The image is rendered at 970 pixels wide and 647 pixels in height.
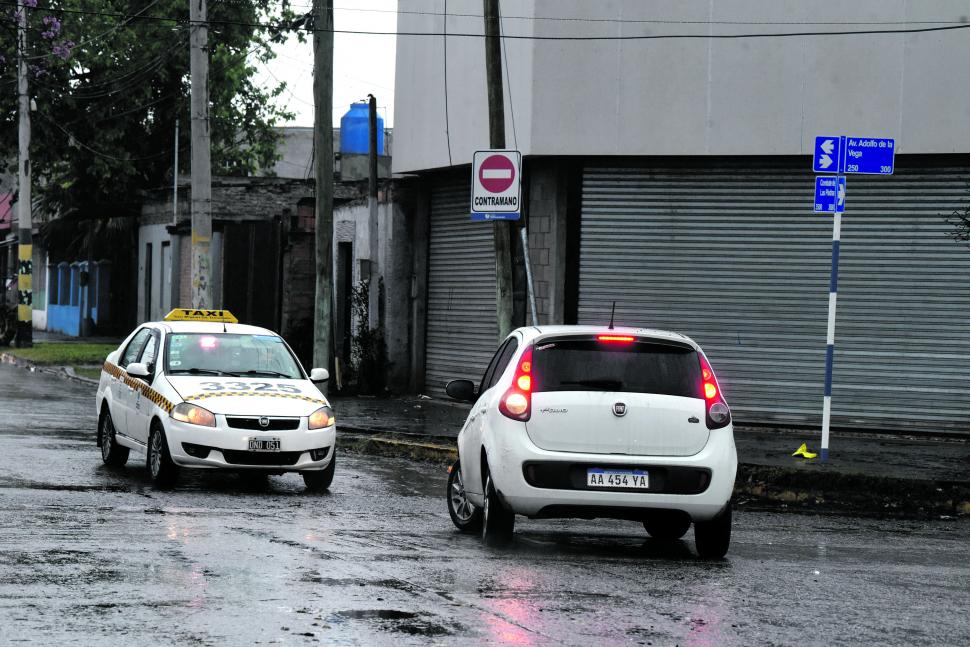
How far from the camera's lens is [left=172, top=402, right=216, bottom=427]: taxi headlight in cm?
1298

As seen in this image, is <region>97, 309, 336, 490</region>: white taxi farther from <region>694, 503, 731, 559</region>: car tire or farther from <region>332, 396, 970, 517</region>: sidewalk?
<region>694, 503, 731, 559</region>: car tire

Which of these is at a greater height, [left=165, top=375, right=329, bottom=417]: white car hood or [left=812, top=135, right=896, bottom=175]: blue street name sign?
[left=812, top=135, right=896, bottom=175]: blue street name sign

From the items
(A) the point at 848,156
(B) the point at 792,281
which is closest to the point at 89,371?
(B) the point at 792,281

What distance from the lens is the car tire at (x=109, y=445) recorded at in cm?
1480

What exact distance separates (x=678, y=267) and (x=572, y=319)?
67.8 inches

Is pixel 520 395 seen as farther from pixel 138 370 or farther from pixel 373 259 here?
pixel 373 259

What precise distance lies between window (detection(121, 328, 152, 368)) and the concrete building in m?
7.17

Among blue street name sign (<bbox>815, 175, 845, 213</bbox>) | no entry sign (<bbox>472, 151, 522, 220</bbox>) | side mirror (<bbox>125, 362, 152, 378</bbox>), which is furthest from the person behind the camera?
no entry sign (<bbox>472, 151, 522, 220</bbox>)

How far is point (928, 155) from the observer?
64.3 ft

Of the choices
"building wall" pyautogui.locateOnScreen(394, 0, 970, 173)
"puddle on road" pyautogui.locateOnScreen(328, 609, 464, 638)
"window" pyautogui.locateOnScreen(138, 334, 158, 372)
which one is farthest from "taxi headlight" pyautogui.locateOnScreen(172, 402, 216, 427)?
"building wall" pyautogui.locateOnScreen(394, 0, 970, 173)

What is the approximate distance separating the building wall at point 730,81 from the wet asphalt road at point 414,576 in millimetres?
8058

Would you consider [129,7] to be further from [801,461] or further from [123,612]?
[123,612]

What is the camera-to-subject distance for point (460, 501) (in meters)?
11.0

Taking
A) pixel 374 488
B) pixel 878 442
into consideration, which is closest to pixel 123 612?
pixel 374 488
